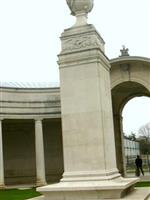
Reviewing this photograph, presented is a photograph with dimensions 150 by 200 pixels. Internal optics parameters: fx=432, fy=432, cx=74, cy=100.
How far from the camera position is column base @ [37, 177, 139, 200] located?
12234mm

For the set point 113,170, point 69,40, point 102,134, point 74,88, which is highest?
point 69,40

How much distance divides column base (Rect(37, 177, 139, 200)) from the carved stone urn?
209 inches

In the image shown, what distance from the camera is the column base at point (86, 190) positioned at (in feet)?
40.1

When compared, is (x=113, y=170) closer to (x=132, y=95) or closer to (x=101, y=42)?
(x=101, y=42)

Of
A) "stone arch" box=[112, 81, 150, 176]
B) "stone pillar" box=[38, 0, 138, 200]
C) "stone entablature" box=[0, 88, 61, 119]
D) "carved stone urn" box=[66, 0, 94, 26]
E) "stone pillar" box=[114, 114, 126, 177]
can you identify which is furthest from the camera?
"stone pillar" box=[114, 114, 126, 177]

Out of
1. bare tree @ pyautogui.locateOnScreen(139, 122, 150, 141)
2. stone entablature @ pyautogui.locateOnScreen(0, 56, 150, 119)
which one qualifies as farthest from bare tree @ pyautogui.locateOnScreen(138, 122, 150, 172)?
stone entablature @ pyautogui.locateOnScreen(0, 56, 150, 119)

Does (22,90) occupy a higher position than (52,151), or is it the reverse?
(22,90)

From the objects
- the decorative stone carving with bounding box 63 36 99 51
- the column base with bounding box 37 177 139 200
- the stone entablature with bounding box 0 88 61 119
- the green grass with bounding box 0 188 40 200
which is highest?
the stone entablature with bounding box 0 88 61 119

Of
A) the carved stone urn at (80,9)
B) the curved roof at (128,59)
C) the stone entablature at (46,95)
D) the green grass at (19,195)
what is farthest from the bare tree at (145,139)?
the carved stone urn at (80,9)

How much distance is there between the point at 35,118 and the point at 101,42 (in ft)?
77.6

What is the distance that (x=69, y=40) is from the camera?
14344mm

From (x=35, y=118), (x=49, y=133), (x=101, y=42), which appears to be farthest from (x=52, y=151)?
→ (x=101, y=42)

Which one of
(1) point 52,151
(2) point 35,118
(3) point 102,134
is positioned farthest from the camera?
(1) point 52,151

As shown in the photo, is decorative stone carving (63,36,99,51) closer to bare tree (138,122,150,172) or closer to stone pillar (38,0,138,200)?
stone pillar (38,0,138,200)
